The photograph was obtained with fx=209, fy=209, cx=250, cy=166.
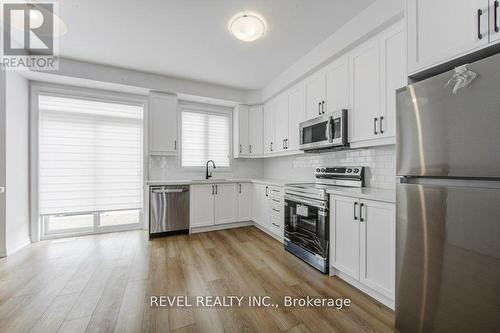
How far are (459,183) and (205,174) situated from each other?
388 centimetres

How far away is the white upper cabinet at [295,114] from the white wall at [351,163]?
350mm

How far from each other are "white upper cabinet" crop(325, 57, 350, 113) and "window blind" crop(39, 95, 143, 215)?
3277 millimetres

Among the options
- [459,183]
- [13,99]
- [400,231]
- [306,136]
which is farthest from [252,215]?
[13,99]

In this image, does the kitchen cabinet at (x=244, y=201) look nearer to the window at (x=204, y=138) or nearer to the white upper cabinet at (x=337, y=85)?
the window at (x=204, y=138)

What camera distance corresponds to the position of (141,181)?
3883 mm

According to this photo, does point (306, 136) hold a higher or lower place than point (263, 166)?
higher

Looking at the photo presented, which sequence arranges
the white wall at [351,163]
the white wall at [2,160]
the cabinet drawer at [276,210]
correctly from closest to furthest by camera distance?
the white wall at [351,163] < the white wall at [2,160] < the cabinet drawer at [276,210]

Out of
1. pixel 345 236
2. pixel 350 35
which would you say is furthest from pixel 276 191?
pixel 350 35

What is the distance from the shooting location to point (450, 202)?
116 centimetres

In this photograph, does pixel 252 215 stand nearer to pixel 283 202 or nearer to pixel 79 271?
pixel 283 202

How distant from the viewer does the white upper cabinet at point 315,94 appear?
9.21 feet

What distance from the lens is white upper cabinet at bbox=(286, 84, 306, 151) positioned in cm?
322

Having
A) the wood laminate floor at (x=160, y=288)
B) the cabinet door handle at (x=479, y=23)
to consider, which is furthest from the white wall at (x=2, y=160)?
the cabinet door handle at (x=479, y=23)

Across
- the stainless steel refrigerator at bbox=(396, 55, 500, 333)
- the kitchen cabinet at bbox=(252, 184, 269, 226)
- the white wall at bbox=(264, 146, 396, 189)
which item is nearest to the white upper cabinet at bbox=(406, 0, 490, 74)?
the stainless steel refrigerator at bbox=(396, 55, 500, 333)
